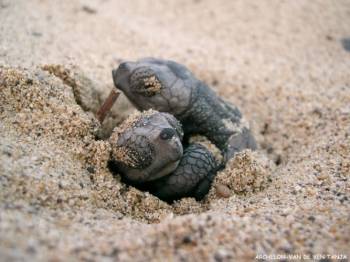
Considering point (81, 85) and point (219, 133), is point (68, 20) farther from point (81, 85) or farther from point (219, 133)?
point (219, 133)

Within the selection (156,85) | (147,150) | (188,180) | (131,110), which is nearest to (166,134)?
(147,150)

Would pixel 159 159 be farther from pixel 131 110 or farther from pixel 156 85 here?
pixel 131 110

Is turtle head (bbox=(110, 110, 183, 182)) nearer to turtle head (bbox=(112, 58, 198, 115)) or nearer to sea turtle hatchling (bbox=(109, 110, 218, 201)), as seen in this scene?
sea turtle hatchling (bbox=(109, 110, 218, 201))

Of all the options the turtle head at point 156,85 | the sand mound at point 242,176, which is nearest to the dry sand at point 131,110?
the sand mound at point 242,176

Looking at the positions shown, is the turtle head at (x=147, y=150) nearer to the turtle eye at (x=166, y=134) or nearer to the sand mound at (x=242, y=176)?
the turtle eye at (x=166, y=134)

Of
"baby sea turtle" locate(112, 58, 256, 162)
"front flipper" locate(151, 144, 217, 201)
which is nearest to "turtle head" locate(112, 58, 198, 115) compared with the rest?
"baby sea turtle" locate(112, 58, 256, 162)

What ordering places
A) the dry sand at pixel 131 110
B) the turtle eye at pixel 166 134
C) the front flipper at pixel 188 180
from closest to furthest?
the dry sand at pixel 131 110, the turtle eye at pixel 166 134, the front flipper at pixel 188 180

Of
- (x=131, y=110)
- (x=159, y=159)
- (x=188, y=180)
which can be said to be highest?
(x=159, y=159)

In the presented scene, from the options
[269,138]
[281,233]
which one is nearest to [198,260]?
[281,233]
